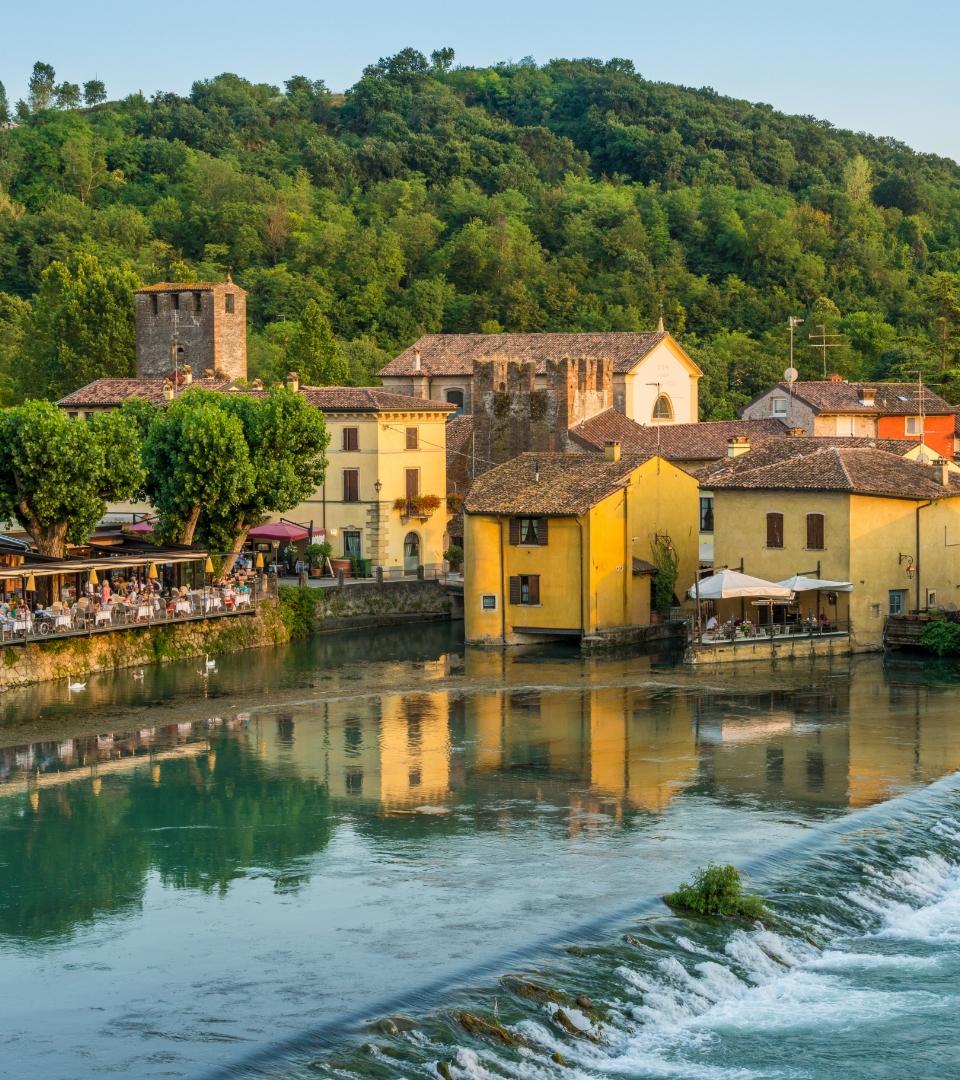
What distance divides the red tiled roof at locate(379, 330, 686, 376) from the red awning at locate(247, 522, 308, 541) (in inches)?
600

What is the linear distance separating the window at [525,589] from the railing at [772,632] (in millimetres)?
5814

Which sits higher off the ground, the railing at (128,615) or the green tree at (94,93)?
the green tree at (94,93)

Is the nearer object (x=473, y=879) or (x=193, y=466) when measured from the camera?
(x=473, y=879)

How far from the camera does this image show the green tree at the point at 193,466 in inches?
2248

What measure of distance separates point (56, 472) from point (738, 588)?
18.8m

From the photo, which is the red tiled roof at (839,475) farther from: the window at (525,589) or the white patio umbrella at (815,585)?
the window at (525,589)

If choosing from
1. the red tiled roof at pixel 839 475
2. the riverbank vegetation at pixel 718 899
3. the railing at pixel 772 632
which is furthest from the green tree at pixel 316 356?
the riverbank vegetation at pixel 718 899

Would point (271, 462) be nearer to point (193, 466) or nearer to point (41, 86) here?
point (193, 466)

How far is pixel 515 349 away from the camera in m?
81.6

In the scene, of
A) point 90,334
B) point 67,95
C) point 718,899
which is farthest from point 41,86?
point 718,899

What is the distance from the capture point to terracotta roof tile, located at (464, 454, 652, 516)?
57.1 metres

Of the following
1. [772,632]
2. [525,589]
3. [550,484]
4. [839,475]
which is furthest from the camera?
[550,484]

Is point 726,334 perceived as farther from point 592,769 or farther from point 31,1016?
point 31,1016

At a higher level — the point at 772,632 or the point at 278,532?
the point at 278,532
